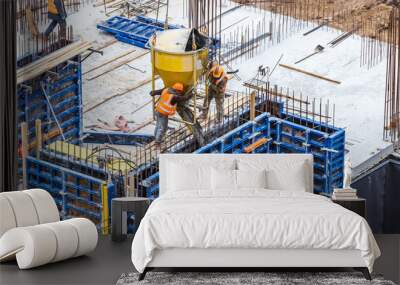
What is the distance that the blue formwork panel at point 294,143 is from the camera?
8211 mm

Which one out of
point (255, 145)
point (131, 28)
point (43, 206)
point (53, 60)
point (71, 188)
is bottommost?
point (71, 188)

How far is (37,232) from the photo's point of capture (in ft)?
20.0

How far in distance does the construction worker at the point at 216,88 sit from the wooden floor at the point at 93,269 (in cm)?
187

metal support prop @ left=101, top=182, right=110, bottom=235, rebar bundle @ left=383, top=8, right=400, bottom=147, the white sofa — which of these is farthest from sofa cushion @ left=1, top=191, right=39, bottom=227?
rebar bundle @ left=383, top=8, right=400, bottom=147

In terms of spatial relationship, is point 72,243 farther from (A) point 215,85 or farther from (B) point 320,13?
(B) point 320,13

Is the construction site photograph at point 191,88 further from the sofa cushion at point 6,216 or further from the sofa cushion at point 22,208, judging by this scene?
the sofa cushion at point 6,216

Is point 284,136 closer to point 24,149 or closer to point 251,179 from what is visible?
point 251,179

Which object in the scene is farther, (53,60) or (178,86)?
(53,60)

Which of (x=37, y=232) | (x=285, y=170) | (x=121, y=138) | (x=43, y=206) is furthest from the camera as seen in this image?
(x=121, y=138)

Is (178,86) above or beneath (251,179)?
above

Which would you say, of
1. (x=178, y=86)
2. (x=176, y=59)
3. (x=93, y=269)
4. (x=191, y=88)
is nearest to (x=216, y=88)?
(x=191, y=88)

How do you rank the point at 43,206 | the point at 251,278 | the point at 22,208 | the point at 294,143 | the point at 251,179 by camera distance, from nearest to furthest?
1. the point at 251,278
2. the point at 22,208
3. the point at 43,206
4. the point at 251,179
5. the point at 294,143

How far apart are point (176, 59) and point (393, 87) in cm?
233

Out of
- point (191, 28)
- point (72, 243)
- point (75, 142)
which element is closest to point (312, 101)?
point (191, 28)
